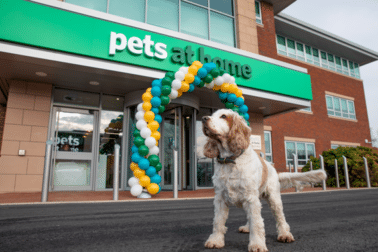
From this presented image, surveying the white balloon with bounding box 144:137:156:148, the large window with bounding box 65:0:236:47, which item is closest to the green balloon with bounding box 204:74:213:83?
the white balloon with bounding box 144:137:156:148

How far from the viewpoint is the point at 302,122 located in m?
15.7

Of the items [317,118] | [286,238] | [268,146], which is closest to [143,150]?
[286,238]

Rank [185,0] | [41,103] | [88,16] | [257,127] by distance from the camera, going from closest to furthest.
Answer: [88,16], [41,103], [185,0], [257,127]

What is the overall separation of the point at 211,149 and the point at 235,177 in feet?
1.09

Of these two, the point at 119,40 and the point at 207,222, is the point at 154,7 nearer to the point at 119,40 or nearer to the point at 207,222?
the point at 119,40

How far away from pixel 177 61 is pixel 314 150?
12.4 m

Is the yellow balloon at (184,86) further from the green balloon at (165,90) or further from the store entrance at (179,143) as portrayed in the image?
the store entrance at (179,143)

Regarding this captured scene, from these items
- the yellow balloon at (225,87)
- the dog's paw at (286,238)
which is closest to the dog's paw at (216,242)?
the dog's paw at (286,238)

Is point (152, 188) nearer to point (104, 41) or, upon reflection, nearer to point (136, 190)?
point (136, 190)

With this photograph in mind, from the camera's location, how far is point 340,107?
59.4 ft

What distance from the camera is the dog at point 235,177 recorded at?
72.1 inches

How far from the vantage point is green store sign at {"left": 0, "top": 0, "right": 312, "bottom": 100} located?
233 inches

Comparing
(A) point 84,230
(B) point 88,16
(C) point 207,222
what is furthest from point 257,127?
(A) point 84,230

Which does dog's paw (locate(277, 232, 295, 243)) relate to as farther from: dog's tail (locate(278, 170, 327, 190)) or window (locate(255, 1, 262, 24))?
window (locate(255, 1, 262, 24))
